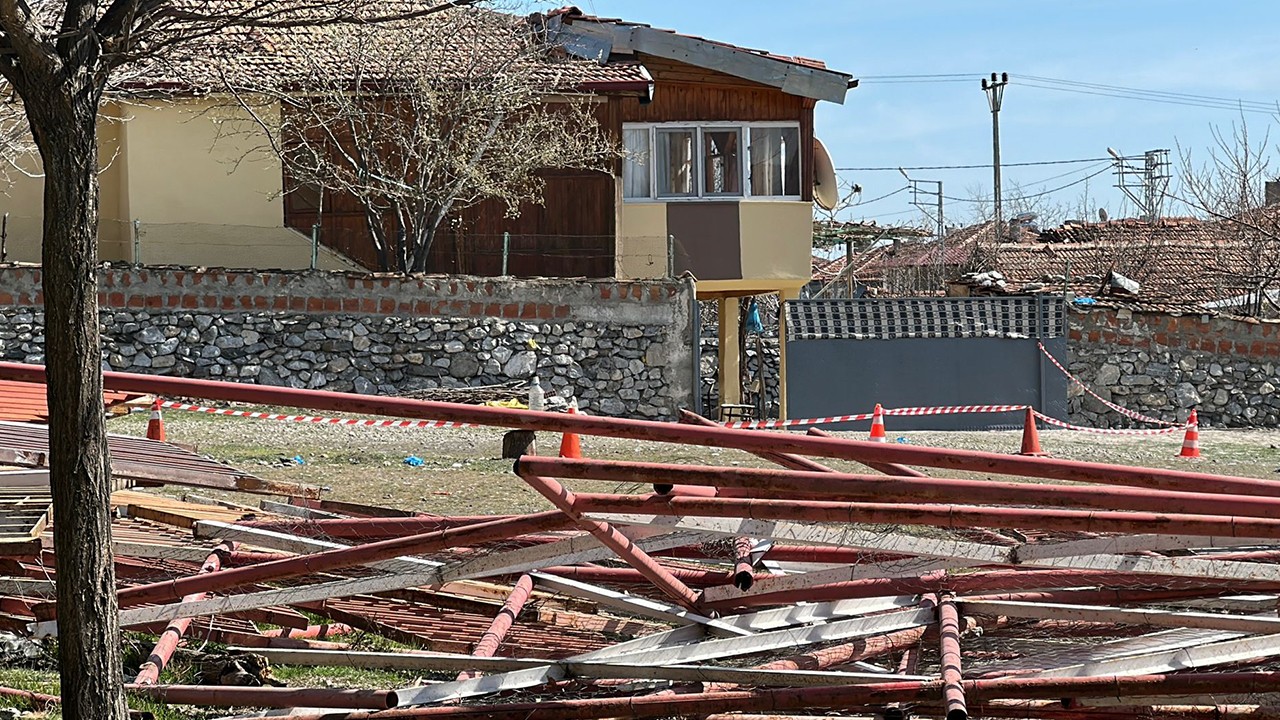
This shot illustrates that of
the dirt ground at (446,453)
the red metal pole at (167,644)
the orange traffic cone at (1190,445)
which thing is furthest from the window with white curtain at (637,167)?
the red metal pole at (167,644)

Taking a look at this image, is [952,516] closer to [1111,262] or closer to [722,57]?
[722,57]

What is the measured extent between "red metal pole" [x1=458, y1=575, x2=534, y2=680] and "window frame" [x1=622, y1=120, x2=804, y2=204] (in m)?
17.4

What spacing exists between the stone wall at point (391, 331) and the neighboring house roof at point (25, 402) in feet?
31.7

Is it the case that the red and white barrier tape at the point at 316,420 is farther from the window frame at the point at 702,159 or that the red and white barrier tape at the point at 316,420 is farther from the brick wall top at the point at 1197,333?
the brick wall top at the point at 1197,333

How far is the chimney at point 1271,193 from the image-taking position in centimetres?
3407

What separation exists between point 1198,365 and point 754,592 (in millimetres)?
18797

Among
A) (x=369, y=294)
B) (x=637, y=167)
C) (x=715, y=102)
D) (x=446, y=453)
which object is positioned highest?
(x=715, y=102)

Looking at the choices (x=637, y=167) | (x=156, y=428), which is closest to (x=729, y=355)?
(x=637, y=167)

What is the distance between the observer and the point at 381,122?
22.2 meters

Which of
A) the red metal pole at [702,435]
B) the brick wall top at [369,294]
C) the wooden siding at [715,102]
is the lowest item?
the red metal pole at [702,435]

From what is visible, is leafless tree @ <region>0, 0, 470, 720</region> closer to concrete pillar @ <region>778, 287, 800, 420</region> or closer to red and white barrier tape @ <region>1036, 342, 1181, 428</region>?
concrete pillar @ <region>778, 287, 800, 420</region>

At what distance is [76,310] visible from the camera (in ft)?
13.3

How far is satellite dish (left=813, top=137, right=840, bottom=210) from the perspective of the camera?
26094 millimetres

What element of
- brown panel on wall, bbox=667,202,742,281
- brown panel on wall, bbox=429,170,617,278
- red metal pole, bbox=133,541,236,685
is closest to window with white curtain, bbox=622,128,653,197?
brown panel on wall, bbox=667,202,742,281
